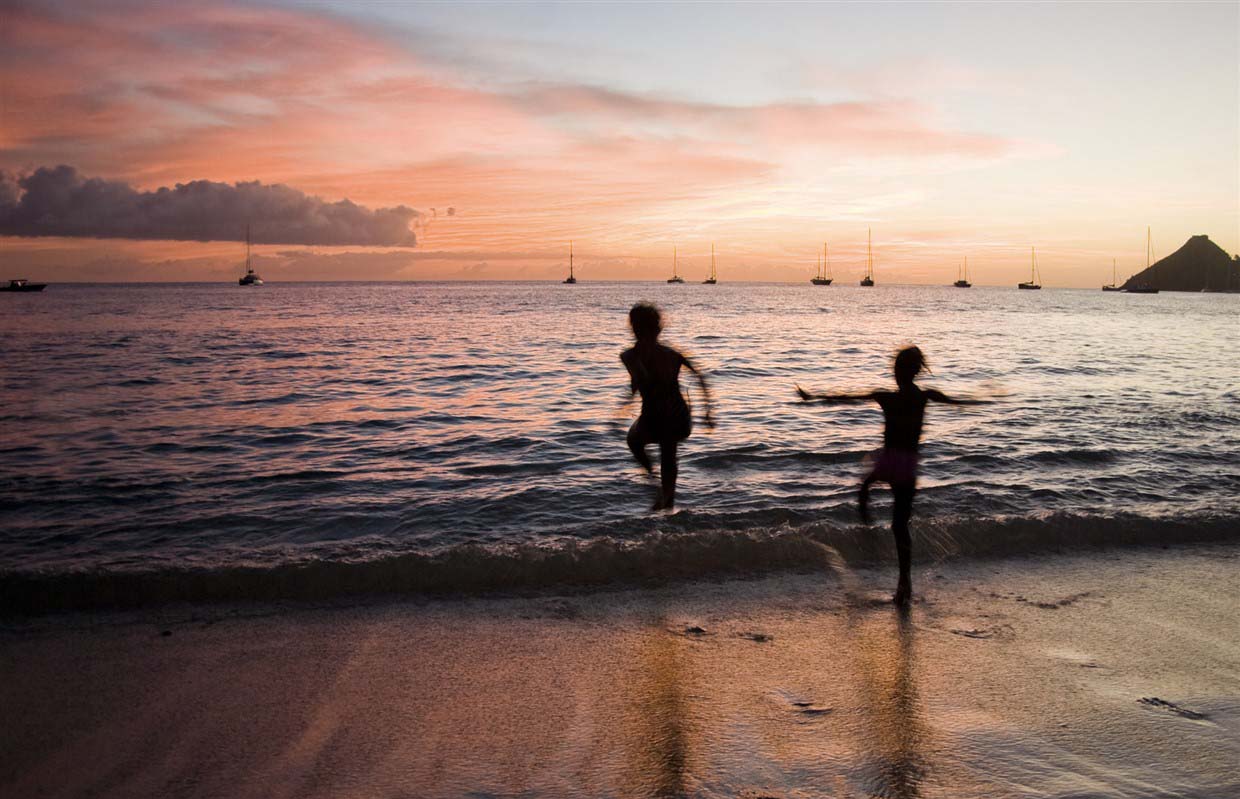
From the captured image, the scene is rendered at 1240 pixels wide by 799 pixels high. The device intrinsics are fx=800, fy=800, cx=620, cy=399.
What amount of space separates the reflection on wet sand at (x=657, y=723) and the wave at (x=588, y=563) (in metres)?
1.72

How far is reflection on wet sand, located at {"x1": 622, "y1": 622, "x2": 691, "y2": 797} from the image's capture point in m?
4.01

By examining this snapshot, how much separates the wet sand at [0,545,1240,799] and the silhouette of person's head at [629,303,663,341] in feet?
7.43

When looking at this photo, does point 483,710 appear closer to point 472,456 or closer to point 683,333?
point 472,456

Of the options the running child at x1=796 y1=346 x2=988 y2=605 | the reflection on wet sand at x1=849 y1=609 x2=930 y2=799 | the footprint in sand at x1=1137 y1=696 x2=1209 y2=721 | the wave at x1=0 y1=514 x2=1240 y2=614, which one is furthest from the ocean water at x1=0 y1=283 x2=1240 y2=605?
the footprint in sand at x1=1137 y1=696 x2=1209 y2=721

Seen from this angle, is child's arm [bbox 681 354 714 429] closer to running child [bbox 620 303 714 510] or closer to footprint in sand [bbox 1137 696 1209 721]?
running child [bbox 620 303 714 510]

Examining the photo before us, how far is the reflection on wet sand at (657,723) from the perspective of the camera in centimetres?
401

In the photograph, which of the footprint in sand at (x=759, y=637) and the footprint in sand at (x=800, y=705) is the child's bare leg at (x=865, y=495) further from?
the footprint in sand at (x=800, y=705)

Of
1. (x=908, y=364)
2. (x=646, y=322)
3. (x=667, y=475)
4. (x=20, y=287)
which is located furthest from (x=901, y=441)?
(x=20, y=287)

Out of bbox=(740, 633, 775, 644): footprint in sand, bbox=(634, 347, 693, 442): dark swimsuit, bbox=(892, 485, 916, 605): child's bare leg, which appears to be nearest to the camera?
bbox=(740, 633, 775, 644): footprint in sand

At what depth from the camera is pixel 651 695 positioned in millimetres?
4984

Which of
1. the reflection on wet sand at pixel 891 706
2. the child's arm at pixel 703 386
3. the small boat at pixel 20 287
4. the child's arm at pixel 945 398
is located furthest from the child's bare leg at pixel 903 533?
the small boat at pixel 20 287

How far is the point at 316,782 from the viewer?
409 centimetres

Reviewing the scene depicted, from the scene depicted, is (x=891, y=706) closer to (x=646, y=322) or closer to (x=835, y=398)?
(x=835, y=398)

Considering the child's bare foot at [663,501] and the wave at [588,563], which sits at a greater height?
the child's bare foot at [663,501]
